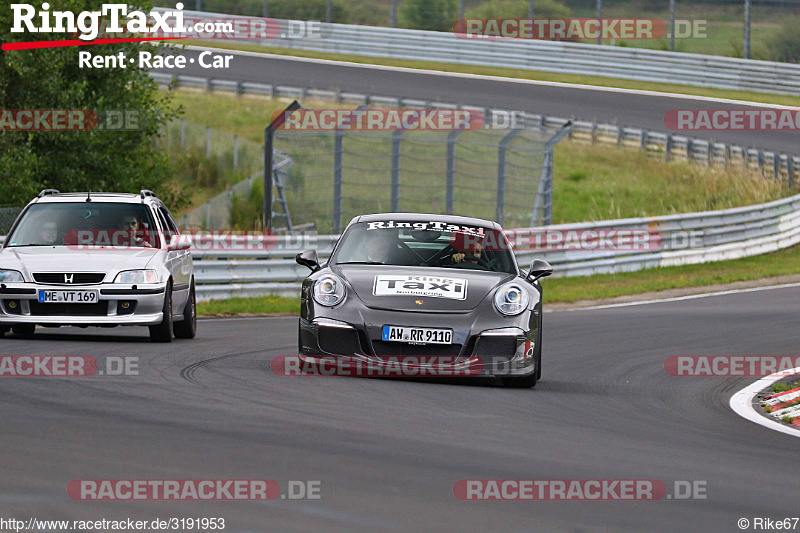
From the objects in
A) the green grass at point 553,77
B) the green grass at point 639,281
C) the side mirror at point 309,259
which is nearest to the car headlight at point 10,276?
the side mirror at point 309,259

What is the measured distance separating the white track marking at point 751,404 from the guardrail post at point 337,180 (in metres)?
A: 11.7

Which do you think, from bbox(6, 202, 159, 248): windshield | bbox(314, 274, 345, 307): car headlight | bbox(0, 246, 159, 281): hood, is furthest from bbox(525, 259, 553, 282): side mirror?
bbox(6, 202, 159, 248): windshield

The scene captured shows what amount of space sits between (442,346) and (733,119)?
29501 mm

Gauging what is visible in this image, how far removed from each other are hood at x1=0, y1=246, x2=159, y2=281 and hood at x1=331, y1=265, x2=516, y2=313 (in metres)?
2.94

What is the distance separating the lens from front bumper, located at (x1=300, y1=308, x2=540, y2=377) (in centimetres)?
966

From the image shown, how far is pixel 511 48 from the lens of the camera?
4328cm

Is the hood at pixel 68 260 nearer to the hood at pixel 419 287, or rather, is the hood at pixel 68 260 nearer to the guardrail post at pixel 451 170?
the hood at pixel 419 287

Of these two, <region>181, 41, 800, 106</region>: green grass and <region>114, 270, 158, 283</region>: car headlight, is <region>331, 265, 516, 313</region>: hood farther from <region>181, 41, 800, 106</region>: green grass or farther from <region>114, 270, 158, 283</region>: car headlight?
<region>181, 41, 800, 106</region>: green grass

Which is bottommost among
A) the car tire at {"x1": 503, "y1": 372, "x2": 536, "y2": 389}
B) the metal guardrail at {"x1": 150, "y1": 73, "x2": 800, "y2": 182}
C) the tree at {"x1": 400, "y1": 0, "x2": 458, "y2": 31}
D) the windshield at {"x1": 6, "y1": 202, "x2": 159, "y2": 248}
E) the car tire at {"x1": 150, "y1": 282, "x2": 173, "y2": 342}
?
the car tire at {"x1": 503, "y1": 372, "x2": 536, "y2": 389}

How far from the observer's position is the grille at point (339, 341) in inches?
384

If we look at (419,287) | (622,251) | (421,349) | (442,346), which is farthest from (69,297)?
(622,251)

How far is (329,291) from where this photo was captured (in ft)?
32.7

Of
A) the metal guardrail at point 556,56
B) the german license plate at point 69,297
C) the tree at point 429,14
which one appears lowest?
the german license plate at point 69,297

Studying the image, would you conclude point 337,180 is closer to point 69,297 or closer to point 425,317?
point 69,297
